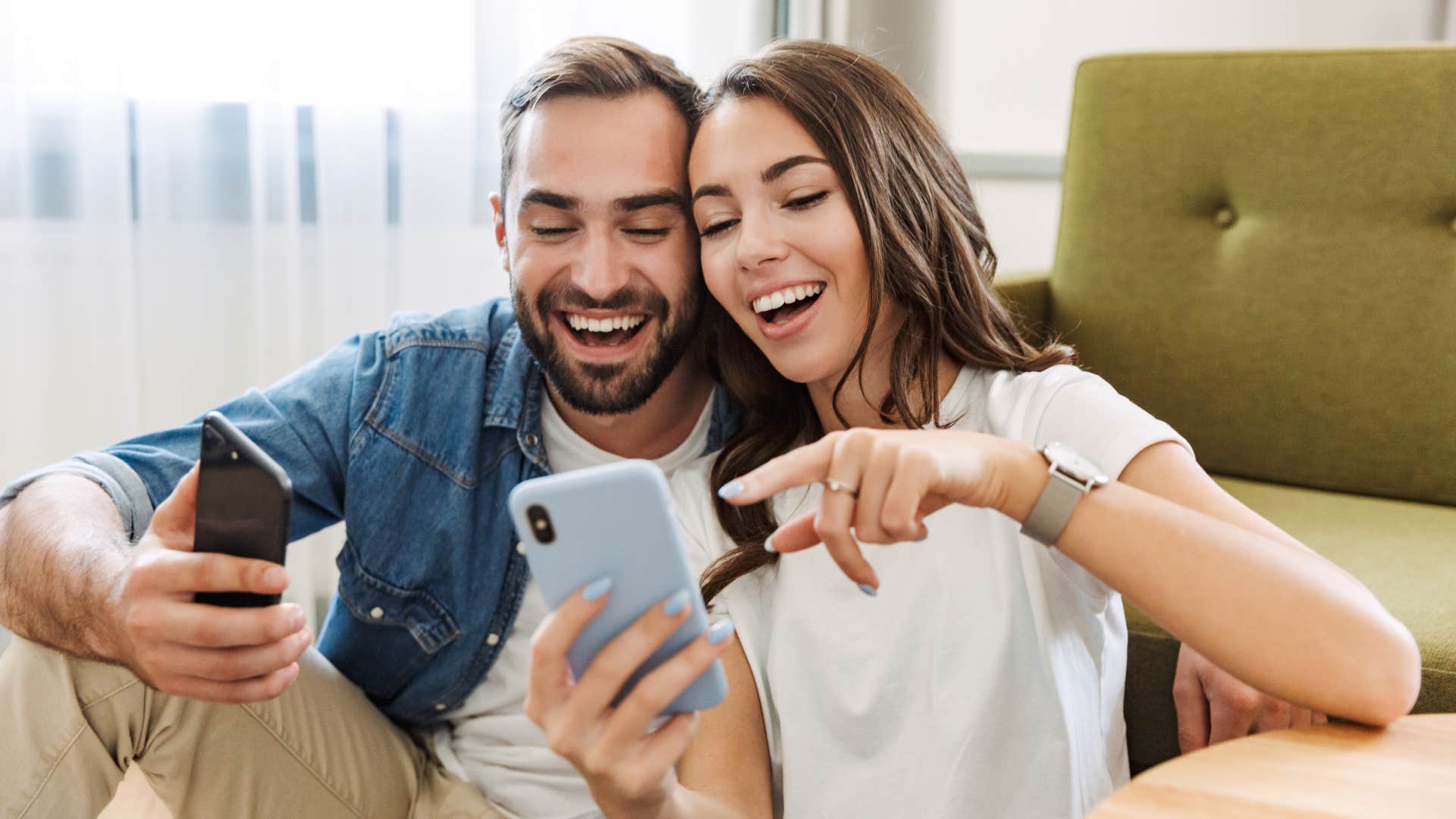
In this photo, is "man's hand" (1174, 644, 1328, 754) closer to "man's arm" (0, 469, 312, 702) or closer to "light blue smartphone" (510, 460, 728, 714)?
"light blue smartphone" (510, 460, 728, 714)

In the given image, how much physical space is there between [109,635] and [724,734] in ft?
1.88

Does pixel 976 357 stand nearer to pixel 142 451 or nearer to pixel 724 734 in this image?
A: pixel 724 734

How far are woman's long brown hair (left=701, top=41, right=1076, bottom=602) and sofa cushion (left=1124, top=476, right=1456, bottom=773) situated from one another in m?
0.39

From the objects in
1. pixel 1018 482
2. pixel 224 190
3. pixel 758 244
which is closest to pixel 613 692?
pixel 1018 482

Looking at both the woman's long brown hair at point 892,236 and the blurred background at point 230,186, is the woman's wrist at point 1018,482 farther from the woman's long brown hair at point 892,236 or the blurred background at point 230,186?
A: the blurred background at point 230,186

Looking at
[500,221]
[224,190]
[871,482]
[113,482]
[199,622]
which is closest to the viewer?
[871,482]

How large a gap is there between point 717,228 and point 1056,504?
1.77 feet

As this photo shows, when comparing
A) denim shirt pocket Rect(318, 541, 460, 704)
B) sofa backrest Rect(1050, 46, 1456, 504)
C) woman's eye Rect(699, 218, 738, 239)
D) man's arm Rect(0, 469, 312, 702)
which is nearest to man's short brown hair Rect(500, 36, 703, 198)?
woman's eye Rect(699, 218, 738, 239)

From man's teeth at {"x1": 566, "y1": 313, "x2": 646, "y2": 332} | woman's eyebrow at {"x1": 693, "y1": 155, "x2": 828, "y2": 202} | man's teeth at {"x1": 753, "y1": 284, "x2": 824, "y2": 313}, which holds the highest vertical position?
woman's eyebrow at {"x1": 693, "y1": 155, "x2": 828, "y2": 202}

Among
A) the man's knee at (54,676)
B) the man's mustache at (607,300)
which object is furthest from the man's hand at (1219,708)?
the man's knee at (54,676)

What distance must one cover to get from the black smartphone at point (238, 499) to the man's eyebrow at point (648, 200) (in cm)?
55

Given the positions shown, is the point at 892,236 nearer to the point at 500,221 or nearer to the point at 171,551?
the point at 500,221

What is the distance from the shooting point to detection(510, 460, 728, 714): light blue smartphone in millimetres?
735

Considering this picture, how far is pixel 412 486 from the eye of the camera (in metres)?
1.44
